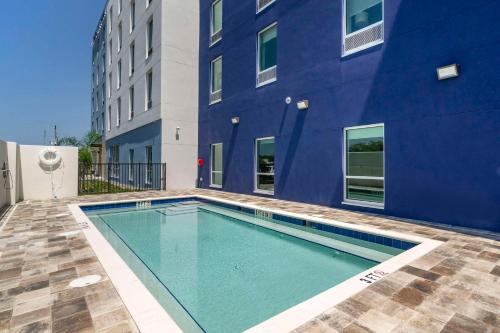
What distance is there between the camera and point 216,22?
41.4ft

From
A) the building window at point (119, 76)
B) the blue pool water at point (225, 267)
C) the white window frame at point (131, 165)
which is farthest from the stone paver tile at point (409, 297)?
the building window at point (119, 76)

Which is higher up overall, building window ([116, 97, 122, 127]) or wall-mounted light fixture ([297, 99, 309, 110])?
building window ([116, 97, 122, 127])

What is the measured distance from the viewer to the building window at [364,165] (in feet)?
21.7

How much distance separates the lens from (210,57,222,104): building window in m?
12.4

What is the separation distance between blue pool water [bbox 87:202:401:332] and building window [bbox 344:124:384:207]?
2.39 meters

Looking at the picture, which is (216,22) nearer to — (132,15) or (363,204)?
(132,15)

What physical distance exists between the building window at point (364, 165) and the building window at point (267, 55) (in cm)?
376

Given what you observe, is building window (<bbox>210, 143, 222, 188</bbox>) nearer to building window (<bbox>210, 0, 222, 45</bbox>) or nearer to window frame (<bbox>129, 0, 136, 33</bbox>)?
building window (<bbox>210, 0, 222, 45</bbox>)

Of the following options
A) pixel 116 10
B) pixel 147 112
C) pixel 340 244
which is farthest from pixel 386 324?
pixel 116 10

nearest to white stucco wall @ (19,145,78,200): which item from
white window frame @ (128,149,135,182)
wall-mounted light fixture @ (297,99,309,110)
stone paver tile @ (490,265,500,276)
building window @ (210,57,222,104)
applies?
white window frame @ (128,149,135,182)

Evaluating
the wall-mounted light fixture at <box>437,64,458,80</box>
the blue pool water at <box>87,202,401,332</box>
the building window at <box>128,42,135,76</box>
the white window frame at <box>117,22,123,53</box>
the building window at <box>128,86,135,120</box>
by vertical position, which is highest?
the white window frame at <box>117,22,123,53</box>

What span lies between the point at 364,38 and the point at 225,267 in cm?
626


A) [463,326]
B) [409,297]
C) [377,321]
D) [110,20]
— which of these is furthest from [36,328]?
[110,20]

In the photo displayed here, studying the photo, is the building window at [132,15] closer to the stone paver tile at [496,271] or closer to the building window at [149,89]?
the building window at [149,89]
